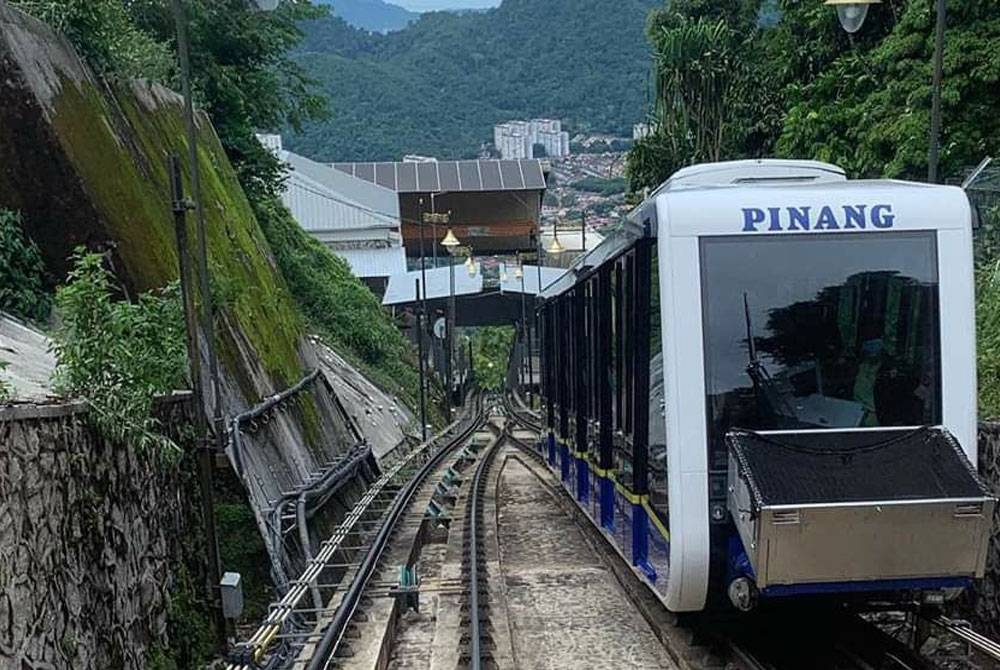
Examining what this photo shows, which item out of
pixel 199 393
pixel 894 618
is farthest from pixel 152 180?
pixel 894 618

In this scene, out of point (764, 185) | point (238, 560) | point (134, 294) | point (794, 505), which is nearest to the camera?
point (794, 505)

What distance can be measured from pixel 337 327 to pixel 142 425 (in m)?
29.8

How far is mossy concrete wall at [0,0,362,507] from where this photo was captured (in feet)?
37.8

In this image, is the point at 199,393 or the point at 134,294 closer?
the point at 199,393

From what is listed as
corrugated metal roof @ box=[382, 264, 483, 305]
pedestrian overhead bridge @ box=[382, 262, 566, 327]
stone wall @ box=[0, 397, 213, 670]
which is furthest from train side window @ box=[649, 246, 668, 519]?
corrugated metal roof @ box=[382, 264, 483, 305]

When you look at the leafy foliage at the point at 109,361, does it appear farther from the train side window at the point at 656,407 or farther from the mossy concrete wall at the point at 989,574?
the mossy concrete wall at the point at 989,574

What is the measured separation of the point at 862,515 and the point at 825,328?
1312 mm

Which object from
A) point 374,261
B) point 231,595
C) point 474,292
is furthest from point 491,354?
point 231,595

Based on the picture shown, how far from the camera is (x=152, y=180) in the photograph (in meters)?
14.9

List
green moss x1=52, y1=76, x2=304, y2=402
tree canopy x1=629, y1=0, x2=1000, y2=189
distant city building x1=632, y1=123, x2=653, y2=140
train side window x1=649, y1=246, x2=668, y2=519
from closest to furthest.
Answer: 1. train side window x1=649, y1=246, x2=668, y2=519
2. green moss x1=52, y1=76, x2=304, y2=402
3. tree canopy x1=629, y1=0, x2=1000, y2=189
4. distant city building x1=632, y1=123, x2=653, y2=140

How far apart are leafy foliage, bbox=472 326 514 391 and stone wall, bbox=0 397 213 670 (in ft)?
281

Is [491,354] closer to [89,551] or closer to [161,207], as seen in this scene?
[161,207]

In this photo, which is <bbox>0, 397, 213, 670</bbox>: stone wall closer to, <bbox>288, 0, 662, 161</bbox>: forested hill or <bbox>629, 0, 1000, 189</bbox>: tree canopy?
<bbox>629, 0, 1000, 189</bbox>: tree canopy

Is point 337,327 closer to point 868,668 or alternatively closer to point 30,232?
point 30,232
